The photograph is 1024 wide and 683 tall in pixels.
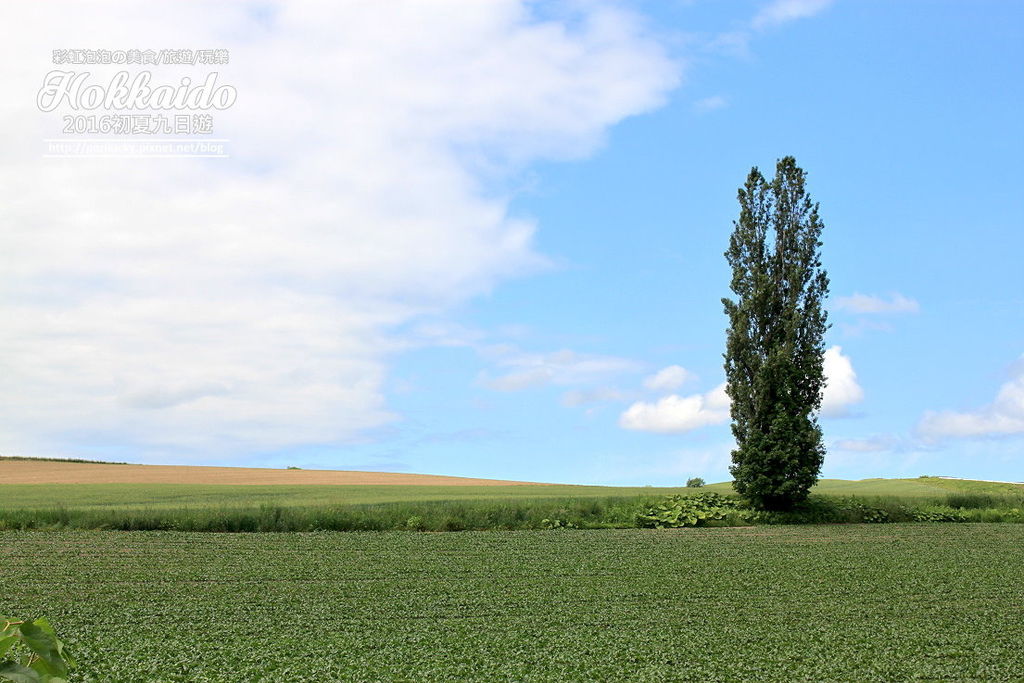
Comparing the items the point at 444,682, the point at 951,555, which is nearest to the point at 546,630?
the point at 444,682

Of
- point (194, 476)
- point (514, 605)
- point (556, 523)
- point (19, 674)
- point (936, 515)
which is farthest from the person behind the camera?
point (194, 476)

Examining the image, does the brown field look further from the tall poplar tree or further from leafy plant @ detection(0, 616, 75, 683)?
leafy plant @ detection(0, 616, 75, 683)

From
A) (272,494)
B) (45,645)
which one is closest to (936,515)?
(272,494)

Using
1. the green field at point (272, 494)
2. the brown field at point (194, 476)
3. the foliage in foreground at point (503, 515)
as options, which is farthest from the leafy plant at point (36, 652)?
the brown field at point (194, 476)

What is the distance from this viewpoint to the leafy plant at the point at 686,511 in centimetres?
2662

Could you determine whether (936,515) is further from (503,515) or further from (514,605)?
(514,605)

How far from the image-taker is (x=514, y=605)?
14.0m

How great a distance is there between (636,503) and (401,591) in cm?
1424

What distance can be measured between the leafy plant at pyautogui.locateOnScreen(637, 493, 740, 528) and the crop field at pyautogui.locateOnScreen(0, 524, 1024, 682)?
3587 millimetres

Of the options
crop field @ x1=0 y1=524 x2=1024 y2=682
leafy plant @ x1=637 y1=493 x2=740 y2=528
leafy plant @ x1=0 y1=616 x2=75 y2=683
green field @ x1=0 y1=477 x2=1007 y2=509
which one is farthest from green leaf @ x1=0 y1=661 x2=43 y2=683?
green field @ x1=0 y1=477 x2=1007 y2=509

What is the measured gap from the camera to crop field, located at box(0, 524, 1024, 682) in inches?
416

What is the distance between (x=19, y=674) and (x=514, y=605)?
471 inches

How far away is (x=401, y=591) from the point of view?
49.5 ft

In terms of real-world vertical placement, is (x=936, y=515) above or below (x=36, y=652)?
below
